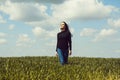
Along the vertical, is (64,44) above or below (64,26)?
below

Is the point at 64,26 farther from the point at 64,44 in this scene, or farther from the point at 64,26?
the point at 64,44

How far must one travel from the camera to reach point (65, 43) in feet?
68.7

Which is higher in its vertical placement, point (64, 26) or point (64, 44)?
point (64, 26)

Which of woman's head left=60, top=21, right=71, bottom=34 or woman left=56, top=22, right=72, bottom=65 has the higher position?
woman's head left=60, top=21, right=71, bottom=34

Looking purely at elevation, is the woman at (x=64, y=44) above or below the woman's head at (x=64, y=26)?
below

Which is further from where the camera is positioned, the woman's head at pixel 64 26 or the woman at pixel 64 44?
the woman at pixel 64 44

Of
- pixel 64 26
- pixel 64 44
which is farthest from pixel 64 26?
pixel 64 44

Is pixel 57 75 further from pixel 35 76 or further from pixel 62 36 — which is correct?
pixel 62 36

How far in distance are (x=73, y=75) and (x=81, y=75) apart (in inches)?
20.0

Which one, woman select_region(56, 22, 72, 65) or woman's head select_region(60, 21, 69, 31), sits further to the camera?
woman select_region(56, 22, 72, 65)

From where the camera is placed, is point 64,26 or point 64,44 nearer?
point 64,26

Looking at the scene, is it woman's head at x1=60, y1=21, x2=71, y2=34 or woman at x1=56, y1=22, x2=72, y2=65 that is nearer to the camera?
woman's head at x1=60, y1=21, x2=71, y2=34

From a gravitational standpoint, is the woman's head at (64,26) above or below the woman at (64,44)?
above

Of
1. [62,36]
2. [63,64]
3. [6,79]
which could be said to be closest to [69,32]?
[62,36]
